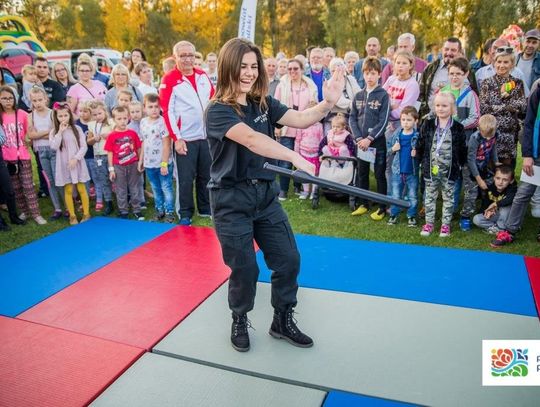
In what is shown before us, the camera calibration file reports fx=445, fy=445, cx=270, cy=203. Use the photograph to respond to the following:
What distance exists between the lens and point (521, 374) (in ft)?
9.11

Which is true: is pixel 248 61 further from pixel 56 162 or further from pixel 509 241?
pixel 56 162

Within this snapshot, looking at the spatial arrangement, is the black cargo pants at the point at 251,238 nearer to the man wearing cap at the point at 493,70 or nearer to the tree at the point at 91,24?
the man wearing cap at the point at 493,70

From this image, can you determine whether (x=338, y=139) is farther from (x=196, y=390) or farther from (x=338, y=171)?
(x=196, y=390)

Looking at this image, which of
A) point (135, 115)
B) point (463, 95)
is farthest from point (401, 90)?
point (135, 115)

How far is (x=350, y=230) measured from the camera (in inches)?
222

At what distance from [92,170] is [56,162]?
525 millimetres

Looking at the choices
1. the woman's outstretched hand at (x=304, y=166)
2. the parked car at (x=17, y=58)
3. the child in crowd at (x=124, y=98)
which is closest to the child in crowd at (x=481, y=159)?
the woman's outstretched hand at (x=304, y=166)

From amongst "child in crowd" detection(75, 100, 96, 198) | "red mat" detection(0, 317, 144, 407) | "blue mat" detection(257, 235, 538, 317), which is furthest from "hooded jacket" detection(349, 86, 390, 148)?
"red mat" detection(0, 317, 144, 407)

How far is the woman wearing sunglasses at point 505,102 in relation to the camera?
5391 millimetres

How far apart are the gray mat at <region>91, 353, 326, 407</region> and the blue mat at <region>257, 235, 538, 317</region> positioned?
4.54ft

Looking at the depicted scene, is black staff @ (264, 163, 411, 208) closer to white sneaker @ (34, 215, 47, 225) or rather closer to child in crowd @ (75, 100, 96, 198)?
child in crowd @ (75, 100, 96, 198)

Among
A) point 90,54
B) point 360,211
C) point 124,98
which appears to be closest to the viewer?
point 360,211

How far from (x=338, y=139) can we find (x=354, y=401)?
436 centimetres

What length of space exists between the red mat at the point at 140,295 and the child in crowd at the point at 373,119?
97.4 inches
